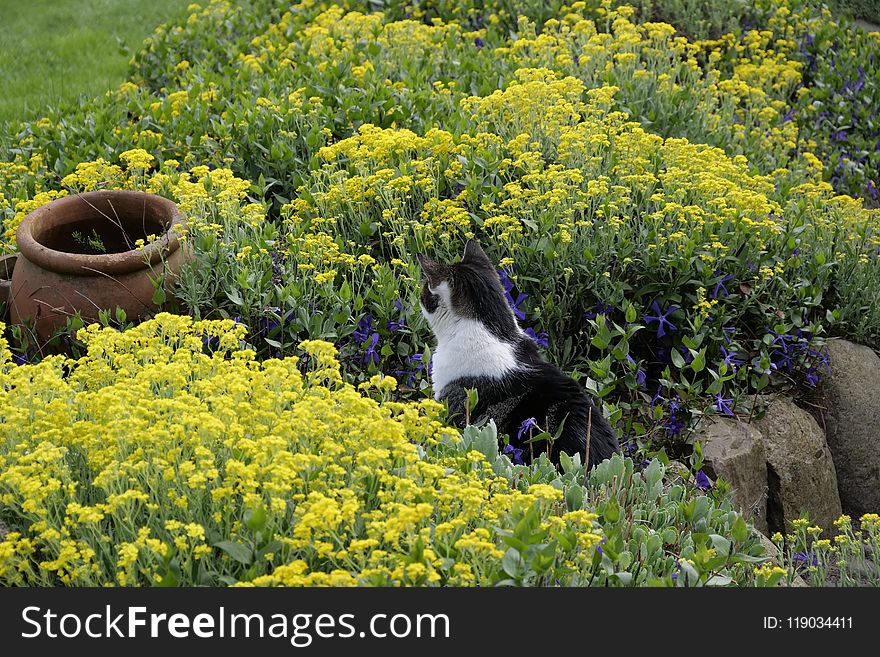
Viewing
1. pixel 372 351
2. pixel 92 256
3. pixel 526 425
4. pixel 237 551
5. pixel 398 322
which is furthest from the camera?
pixel 398 322

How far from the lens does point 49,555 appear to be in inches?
126

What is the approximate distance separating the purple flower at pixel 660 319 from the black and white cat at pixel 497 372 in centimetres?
113

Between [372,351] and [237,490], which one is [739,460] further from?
[237,490]

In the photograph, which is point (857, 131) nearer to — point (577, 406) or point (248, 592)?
point (577, 406)

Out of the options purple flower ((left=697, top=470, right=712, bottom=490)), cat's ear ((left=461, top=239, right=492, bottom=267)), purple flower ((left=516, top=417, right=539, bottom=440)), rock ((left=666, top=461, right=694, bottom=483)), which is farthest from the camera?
purple flower ((left=697, top=470, right=712, bottom=490))

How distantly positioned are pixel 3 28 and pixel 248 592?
1020 cm

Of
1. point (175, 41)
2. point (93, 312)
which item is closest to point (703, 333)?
point (93, 312)

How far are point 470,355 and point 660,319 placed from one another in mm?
1530

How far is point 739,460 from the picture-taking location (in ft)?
17.5

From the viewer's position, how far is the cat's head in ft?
14.8

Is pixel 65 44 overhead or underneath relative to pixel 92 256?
underneath

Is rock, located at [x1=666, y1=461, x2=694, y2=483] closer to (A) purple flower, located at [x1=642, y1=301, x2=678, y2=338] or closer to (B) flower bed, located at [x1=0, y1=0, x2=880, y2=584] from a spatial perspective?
(B) flower bed, located at [x1=0, y1=0, x2=880, y2=584]

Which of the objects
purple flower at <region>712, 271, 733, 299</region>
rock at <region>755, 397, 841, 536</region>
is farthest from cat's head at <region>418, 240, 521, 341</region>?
rock at <region>755, 397, 841, 536</region>

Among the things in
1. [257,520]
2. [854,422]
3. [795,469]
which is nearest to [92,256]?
[257,520]
